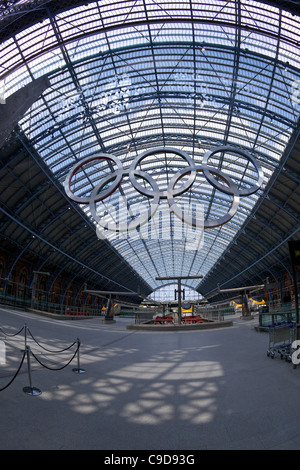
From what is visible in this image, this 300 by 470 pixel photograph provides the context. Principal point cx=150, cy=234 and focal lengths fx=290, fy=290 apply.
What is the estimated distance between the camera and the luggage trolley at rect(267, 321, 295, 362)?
915cm

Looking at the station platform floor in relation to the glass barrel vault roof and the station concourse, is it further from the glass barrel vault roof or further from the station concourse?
the glass barrel vault roof

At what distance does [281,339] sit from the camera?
1052 cm

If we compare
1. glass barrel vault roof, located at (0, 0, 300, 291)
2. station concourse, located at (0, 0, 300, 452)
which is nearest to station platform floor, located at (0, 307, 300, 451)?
station concourse, located at (0, 0, 300, 452)

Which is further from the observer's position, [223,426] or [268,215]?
[268,215]

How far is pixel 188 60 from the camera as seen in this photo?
2673 centimetres

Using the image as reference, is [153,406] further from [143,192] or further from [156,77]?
[156,77]

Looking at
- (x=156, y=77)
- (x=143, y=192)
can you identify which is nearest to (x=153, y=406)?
(x=143, y=192)

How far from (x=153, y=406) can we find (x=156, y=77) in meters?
30.0

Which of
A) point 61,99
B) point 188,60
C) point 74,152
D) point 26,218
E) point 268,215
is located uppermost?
point 188,60
